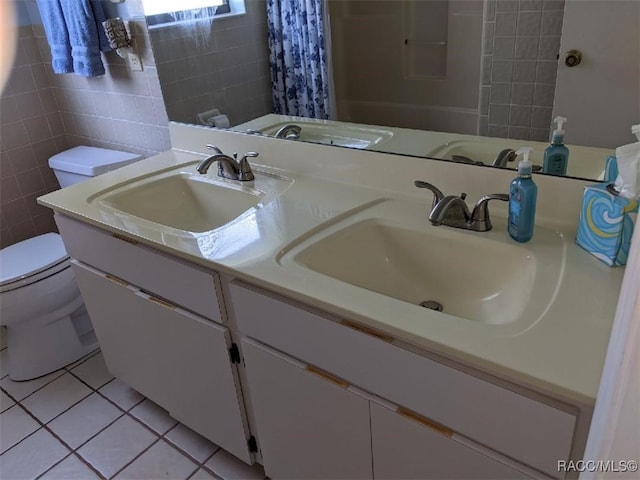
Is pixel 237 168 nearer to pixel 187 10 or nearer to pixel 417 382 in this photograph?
pixel 187 10

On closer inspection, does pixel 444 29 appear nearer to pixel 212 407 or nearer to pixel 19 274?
pixel 212 407

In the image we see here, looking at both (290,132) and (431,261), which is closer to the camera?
(431,261)

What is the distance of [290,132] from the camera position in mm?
1601

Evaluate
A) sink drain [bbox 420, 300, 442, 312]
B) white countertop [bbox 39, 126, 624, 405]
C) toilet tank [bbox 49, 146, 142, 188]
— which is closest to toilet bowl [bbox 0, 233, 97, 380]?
toilet tank [bbox 49, 146, 142, 188]

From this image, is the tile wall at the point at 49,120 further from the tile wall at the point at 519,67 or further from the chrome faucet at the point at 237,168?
the tile wall at the point at 519,67

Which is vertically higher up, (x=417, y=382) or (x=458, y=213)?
(x=458, y=213)

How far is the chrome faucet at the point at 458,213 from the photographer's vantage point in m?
1.17

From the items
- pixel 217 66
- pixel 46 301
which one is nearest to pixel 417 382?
pixel 217 66

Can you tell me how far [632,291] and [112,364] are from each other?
1.73m

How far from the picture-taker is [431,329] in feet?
2.85

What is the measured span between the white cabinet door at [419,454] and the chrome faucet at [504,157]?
2.10 ft

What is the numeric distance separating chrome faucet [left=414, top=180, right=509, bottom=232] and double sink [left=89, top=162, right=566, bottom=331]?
0.07 feet

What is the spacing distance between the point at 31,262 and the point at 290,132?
3.85ft

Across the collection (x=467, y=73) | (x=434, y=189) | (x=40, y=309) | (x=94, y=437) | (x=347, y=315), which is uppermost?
(x=467, y=73)
